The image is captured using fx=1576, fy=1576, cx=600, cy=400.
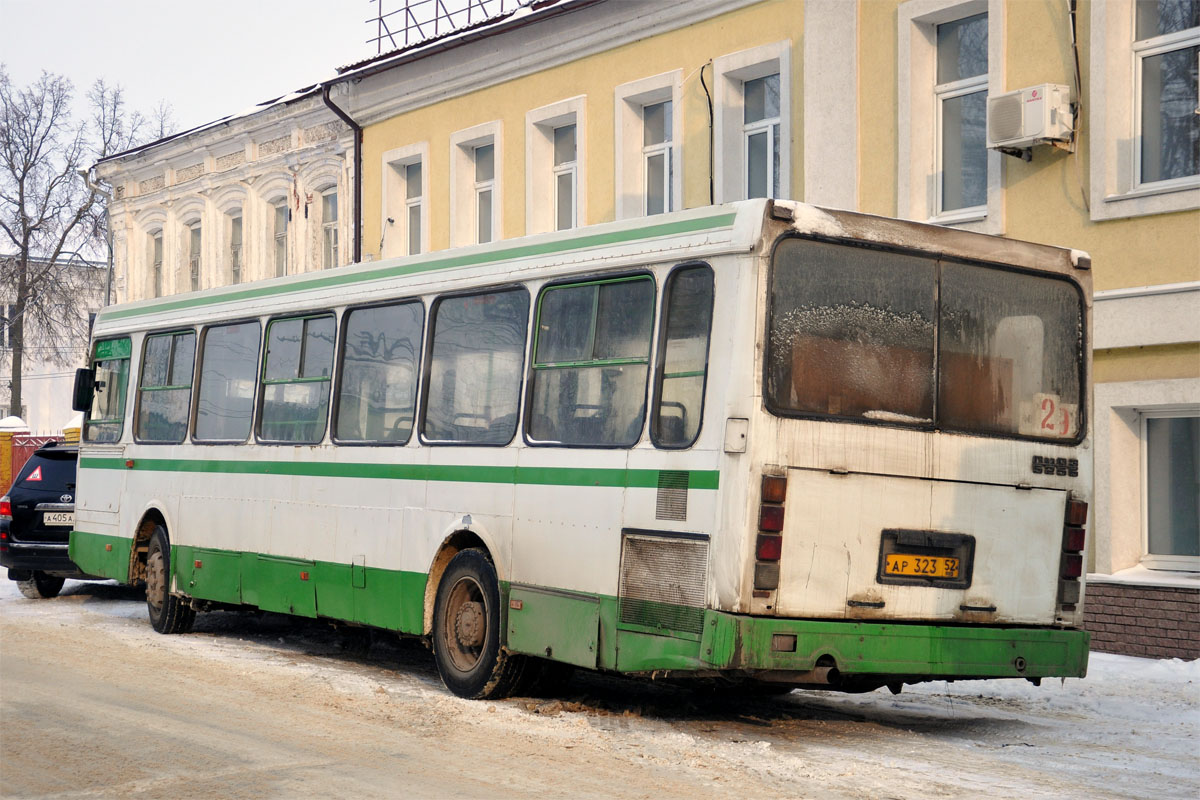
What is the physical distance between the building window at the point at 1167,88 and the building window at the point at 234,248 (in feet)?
64.0

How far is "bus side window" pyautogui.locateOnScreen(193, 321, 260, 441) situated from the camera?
Result: 1302 centimetres

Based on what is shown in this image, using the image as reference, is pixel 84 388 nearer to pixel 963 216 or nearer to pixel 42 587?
pixel 42 587

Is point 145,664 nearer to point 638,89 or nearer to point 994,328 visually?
point 994,328

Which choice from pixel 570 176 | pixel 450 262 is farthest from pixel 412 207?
pixel 450 262

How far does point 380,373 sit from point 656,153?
367 inches

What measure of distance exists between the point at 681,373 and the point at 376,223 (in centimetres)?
1697

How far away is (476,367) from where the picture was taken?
404 inches

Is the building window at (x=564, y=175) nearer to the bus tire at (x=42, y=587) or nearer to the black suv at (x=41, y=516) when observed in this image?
the black suv at (x=41, y=516)

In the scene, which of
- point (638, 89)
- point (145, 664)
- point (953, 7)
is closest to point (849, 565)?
point (145, 664)

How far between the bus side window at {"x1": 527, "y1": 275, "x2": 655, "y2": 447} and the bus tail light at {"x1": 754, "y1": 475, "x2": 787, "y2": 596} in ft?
3.24

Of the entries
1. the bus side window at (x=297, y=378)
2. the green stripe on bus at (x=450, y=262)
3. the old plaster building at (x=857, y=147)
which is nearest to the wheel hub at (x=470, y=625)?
the green stripe on bus at (x=450, y=262)

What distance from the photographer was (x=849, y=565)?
8320mm

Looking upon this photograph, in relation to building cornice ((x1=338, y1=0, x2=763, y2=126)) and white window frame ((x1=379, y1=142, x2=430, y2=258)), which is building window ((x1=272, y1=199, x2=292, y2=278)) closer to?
building cornice ((x1=338, y1=0, x2=763, y2=126))

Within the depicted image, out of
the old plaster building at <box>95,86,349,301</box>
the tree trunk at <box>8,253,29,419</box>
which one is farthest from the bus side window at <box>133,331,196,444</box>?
the tree trunk at <box>8,253,29,419</box>
